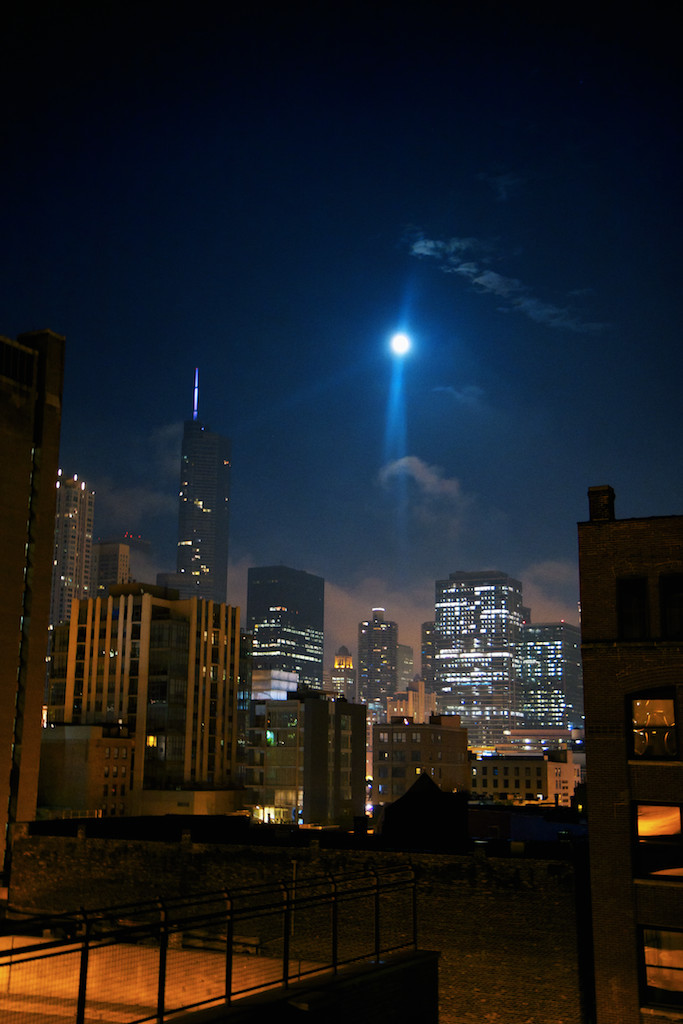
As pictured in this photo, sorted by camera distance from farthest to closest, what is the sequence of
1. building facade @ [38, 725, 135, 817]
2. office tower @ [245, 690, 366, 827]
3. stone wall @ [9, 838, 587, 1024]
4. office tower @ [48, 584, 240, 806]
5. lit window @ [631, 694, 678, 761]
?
office tower @ [245, 690, 366, 827]
office tower @ [48, 584, 240, 806]
building facade @ [38, 725, 135, 817]
lit window @ [631, 694, 678, 761]
stone wall @ [9, 838, 587, 1024]

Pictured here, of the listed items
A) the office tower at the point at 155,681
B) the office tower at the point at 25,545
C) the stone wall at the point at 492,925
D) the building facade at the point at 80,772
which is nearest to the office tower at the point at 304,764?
the office tower at the point at 155,681

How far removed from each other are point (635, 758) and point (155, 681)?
109m

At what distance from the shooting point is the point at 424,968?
19.9m

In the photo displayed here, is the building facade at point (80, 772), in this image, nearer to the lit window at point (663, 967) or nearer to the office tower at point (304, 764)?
the office tower at point (304, 764)

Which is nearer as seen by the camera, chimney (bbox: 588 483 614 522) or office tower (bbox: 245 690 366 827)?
chimney (bbox: 588 483 614 522)

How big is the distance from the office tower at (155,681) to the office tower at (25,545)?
44801mm

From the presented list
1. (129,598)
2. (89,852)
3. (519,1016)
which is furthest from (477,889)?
(129,598)

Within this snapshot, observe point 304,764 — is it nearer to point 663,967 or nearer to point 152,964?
point 663,967

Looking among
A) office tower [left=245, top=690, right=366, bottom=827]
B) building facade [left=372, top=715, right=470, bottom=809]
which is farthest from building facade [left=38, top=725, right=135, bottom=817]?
building facade [left=372, top=715, right=470, bottom=809]

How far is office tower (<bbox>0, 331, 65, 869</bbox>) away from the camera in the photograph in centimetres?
7962

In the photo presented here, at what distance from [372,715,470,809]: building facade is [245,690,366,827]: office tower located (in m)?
A: 14.4

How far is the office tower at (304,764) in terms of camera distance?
140 meters

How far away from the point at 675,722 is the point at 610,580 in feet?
17.1

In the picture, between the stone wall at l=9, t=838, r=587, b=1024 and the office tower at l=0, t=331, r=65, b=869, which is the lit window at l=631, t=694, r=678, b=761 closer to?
the stone wall at l=9, t=838, r=587, b=1024
